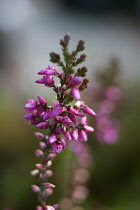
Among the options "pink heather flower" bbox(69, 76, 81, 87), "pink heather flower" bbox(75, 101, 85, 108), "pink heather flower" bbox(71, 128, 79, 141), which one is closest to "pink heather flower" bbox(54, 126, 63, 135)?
"pink heather flower" bbox(71, 128, 79, 141)

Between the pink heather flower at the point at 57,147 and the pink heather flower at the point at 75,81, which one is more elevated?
the pink heather flower at the point at 75,81

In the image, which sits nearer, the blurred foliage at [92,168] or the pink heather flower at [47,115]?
the pink heather flower at [47,115]

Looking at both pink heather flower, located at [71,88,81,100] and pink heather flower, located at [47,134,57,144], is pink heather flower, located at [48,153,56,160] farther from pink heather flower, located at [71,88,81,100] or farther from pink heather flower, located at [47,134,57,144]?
pink heather flower, located at [71,88,81,100]

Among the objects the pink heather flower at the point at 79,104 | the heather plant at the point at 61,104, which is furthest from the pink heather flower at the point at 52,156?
the pink heather flower at the point at 79,104

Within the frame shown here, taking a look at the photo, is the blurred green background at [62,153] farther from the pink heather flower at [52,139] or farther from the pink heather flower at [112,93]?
the pink heather flower at [52,139]

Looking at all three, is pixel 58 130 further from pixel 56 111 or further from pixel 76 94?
pixel 76 94

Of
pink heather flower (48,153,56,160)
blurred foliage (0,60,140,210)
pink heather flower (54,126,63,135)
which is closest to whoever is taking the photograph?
pink heather flower (54,126,63,135)

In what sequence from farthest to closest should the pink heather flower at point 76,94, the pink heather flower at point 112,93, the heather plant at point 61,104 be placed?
the pink heather flower at point 112,93 → the heather plant at point 61,104 → the pink heather flower at point 76,94

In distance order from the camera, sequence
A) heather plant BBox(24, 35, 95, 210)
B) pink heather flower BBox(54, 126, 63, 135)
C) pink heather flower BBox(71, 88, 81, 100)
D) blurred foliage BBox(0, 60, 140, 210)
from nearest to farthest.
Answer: pink heather flower BBox(71, 88, 81, 100) < heather plant BBox(24, 35, 95, 210) < pink heather flower BBox(54, 126, 63, 135) < blurred foliage BBox(0, 60, 140, 210)

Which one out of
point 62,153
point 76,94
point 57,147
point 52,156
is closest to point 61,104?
point 76,94
